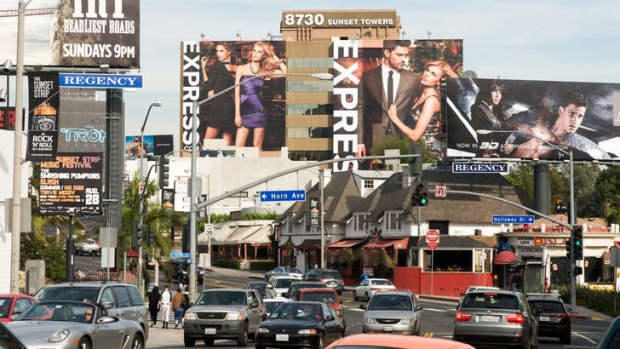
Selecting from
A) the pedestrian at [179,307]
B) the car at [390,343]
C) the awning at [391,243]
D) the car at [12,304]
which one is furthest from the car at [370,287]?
the car at [390,343]

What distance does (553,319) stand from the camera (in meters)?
38.2

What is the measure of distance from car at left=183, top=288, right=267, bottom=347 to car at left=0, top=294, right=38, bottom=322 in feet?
23.7

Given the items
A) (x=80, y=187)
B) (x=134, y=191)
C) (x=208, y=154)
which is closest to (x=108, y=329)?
(x=80, y=187)

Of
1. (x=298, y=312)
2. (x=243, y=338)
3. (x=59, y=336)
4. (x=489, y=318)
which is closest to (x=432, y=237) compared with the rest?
(x=243, y=338)

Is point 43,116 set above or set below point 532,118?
below

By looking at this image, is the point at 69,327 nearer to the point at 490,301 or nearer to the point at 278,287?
the point at 490,301

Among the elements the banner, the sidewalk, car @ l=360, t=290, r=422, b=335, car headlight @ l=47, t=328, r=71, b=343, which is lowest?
the sidewalk

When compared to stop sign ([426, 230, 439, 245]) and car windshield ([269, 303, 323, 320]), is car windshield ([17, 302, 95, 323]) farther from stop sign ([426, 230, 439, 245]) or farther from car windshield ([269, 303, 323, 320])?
stop sign ([426, 230, 439, 245])

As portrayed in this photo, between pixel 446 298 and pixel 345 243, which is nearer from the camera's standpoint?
A: pixel 446 298

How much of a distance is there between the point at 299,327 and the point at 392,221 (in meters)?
65.2

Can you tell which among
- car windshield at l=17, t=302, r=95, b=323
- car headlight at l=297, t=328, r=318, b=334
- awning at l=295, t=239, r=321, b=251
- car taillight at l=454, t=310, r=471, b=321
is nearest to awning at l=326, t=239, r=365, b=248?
awning at l=295, t=239, r=321, b=251

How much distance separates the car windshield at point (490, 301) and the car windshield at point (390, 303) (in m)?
7.68

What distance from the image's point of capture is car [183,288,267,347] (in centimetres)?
3244

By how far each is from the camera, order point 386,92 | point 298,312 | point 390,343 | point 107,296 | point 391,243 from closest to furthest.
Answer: point 390,343
point 107,296
point 298,312
point 391,243
point 386,92
